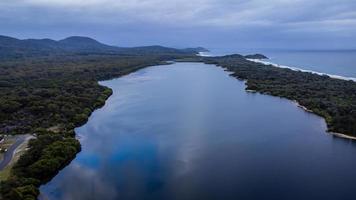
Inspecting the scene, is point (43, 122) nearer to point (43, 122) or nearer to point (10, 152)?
point (43, 122)

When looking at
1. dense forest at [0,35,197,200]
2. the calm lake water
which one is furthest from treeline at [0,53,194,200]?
the calm lake water

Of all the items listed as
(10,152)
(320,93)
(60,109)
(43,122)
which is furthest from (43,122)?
(320,93)

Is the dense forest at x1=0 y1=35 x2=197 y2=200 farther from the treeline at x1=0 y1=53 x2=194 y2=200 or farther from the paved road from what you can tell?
the paved road

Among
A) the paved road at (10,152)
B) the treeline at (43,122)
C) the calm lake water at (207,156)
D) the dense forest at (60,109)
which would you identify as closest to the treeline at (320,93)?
the dense forest at (60,109)

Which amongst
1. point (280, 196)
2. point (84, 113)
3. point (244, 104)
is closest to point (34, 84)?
point (84, 113)

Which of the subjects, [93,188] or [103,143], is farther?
[103,143]

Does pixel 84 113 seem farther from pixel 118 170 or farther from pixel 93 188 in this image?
pixel 93 188
